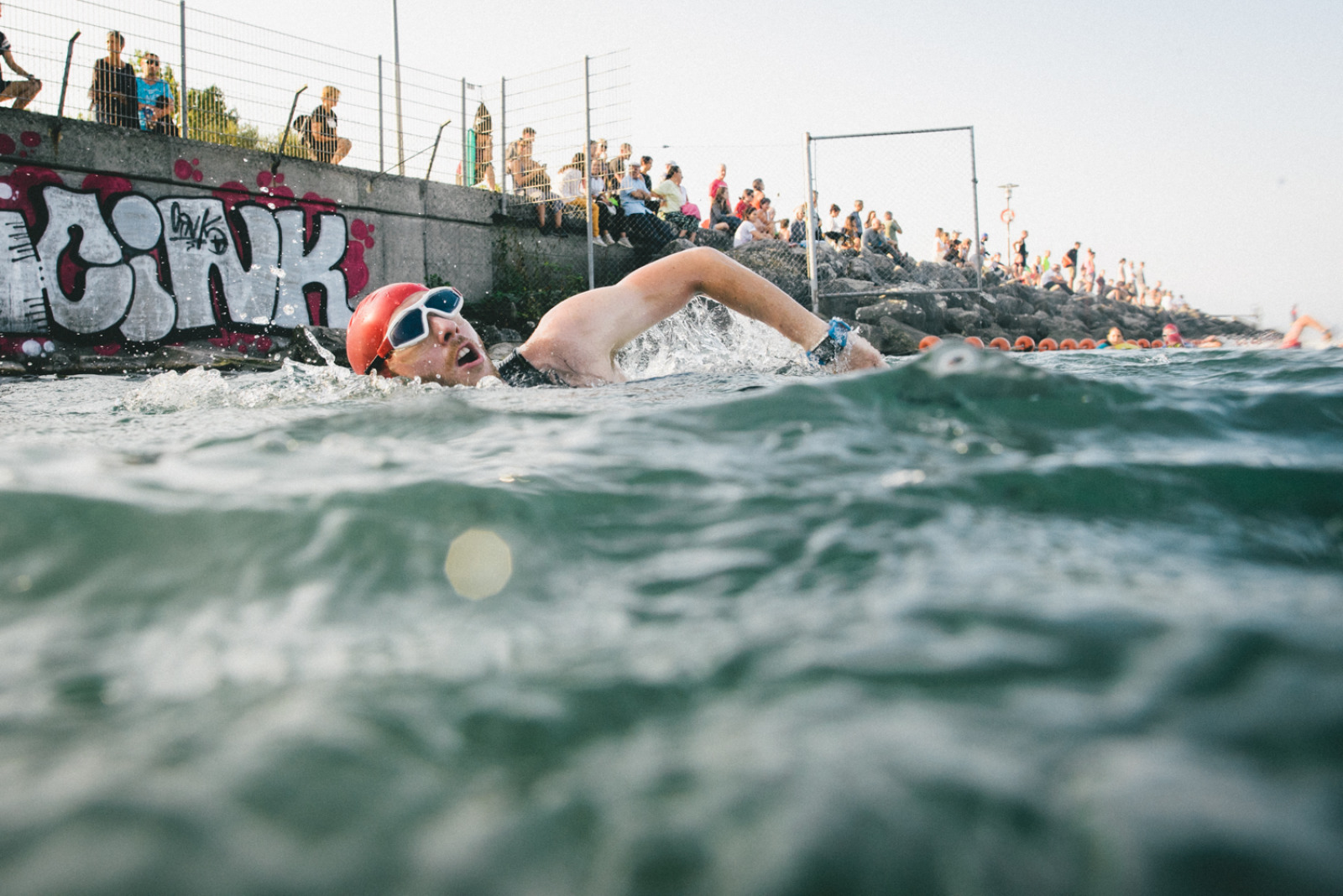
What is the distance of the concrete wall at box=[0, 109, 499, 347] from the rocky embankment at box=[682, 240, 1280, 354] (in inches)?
172

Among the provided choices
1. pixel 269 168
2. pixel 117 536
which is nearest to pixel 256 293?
pixel 269 168

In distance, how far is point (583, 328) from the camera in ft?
13.9

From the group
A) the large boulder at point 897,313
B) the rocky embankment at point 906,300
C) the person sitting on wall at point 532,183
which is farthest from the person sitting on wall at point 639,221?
the large boulder at point 897,313

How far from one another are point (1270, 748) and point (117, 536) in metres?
1.48

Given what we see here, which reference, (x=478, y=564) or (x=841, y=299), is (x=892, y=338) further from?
(x=478, y=564)

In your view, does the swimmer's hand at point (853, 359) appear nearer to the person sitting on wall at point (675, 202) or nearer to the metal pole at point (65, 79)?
the metal pole at point (65, 79)

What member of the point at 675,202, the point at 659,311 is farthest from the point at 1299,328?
the point at 675,202

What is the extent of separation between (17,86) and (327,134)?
3189 mm

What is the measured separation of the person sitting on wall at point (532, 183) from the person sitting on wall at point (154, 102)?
Result: 4.51m

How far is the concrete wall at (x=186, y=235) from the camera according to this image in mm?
8422

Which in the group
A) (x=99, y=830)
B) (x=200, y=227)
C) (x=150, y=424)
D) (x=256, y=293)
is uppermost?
(x=200, y=227)

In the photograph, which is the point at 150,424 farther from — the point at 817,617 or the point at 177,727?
the point at 817,617

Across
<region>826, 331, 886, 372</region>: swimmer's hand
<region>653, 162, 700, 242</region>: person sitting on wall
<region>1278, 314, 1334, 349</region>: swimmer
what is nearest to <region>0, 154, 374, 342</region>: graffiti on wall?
<region>653, 162, 700, 242</region>: person sitting on wall

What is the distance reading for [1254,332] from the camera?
19.5 meters
